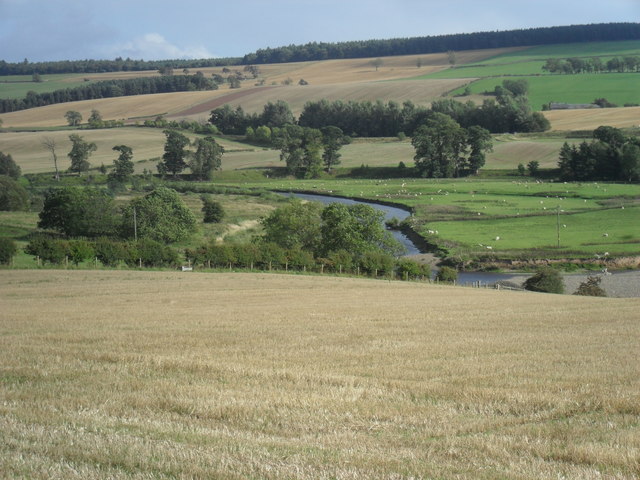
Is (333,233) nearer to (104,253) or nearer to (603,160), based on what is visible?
(104,253)

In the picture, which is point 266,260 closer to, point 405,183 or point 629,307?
point 629,307

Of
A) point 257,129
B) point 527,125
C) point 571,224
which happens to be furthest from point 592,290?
point 257,129

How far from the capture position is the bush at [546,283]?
51750 millimetres

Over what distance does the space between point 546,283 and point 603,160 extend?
77.3 metres

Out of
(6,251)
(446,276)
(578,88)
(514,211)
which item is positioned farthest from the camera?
(578,88)

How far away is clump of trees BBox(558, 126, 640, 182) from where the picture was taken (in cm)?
11786

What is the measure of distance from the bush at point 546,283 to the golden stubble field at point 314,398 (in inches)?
1164

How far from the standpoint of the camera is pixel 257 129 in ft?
570

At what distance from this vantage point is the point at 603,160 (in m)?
121

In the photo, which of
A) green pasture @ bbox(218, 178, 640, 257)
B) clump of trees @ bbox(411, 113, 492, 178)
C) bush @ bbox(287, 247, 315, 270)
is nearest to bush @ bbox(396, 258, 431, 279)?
bush @ bbox(287, 247, 315, 270)

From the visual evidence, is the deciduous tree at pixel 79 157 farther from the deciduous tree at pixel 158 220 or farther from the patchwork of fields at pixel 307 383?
the patchwork of fields at pixel 307 383

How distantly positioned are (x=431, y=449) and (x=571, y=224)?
76987mm

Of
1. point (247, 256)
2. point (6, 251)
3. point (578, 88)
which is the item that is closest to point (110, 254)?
point (6, 251)

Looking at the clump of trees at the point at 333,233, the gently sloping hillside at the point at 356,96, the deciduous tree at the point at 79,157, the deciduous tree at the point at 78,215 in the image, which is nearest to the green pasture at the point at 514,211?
the clump of trees at the point at 333,233
